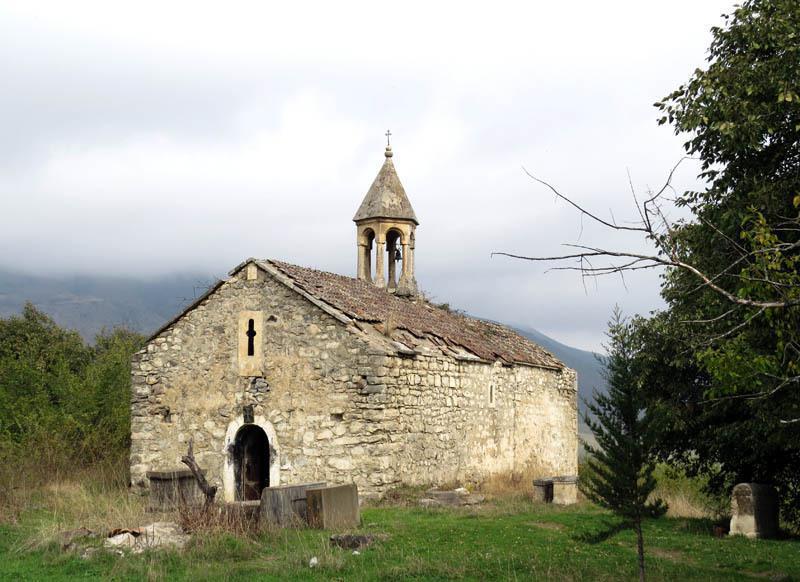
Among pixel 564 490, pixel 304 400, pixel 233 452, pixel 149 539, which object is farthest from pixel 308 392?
pixel 149 539

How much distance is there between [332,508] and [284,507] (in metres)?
0.76

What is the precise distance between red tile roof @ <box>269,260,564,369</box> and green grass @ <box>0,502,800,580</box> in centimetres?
623

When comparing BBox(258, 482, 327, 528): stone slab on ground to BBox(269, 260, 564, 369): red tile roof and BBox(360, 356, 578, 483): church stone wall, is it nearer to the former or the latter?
BBox(360, 356, 578, 483): church stone wall

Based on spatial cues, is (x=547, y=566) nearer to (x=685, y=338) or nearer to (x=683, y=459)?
(x=685, y=338)

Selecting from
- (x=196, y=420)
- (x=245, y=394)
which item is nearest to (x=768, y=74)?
(x=245, y=394)

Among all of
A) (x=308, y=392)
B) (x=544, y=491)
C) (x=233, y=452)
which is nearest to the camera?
(x=544, y=491)

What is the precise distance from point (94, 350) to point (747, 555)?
1143 inches

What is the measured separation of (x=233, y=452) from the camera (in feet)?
62.8

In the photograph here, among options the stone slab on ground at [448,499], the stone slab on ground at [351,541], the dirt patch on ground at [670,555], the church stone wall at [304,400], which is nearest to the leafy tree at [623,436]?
the dirt patch on ground at [670,555]

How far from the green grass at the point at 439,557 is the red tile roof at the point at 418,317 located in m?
6.23

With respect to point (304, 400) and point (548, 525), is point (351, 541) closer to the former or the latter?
point (548, 525)

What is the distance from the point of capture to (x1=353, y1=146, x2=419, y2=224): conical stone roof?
90.7ft

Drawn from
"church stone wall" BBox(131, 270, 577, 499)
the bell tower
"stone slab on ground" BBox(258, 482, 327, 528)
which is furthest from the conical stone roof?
"stone slab on ground" BBox(258, 482, 327, 528)

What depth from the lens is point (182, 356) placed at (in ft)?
65.6
